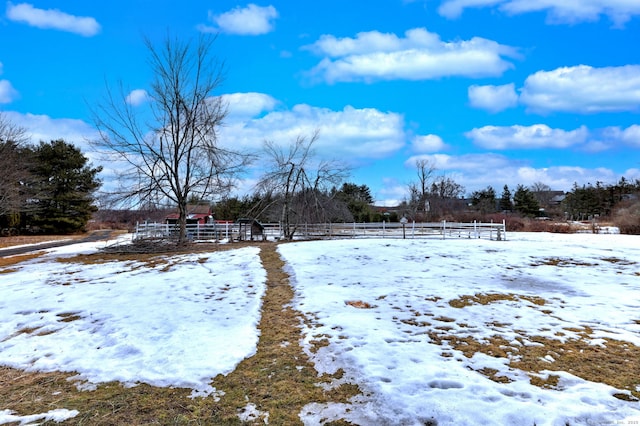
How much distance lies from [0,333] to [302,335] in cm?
516

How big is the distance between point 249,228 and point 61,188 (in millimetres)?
25066

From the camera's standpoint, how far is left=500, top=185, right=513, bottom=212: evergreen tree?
224 ft

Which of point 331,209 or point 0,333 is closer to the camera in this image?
point 0,333

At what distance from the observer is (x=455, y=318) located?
20.8 feet

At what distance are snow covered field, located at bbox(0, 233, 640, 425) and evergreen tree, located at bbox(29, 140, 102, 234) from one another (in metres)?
27.9

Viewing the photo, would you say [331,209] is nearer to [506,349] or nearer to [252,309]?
[252,309]

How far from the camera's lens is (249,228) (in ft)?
79.7

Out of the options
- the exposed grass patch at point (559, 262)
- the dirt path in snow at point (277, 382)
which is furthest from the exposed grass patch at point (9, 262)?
the exposed grass patch at point (559, 262)

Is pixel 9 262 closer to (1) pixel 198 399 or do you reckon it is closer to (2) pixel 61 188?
(1) pixel 198 399

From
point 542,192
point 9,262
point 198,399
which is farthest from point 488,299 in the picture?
point 542,192

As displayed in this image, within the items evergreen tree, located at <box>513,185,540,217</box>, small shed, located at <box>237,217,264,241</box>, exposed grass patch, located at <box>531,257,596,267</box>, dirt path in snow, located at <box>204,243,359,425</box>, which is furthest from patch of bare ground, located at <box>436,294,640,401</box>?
evergreen tree, located at <box>513,185,540,217</box>

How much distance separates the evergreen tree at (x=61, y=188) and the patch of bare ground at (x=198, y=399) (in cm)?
3510

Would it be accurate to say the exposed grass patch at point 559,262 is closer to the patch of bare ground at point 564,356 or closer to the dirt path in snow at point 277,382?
the patch of bare ground at point 564,356

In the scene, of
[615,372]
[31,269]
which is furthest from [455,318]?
[31,269]
